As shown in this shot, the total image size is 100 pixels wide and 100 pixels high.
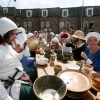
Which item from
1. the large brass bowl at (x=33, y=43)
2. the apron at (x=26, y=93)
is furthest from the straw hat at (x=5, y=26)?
the large brass bowl at (x=33, y=43)

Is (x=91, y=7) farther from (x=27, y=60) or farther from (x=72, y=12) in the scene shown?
(x=27, y=60)

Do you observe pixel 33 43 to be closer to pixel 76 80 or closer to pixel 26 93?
pixel 26 93

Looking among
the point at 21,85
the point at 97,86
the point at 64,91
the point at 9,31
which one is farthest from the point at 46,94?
the point at 9,31

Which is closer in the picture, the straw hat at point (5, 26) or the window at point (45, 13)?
the straw hat at point (5, 26)

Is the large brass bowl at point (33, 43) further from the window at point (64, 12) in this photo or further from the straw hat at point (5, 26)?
the window at point (64, 12)

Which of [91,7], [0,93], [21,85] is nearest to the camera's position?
[0,93]

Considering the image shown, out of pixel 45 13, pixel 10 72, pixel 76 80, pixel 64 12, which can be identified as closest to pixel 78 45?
pixel 76 80

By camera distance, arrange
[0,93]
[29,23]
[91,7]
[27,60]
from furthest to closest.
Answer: [29,23] < [91,7] < [27,60] < [0,93]

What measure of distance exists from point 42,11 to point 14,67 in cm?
2448

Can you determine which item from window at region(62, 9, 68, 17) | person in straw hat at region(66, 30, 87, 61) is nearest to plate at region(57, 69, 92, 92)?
person in straw hat at region(66, 30, 87, 61)

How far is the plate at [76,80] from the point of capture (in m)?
1.51

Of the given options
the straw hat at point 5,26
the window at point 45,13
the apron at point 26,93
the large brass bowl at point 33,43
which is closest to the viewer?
the apron at point 26,93

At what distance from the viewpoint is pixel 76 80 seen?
1.71 meters

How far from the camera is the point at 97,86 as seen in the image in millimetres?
1616
